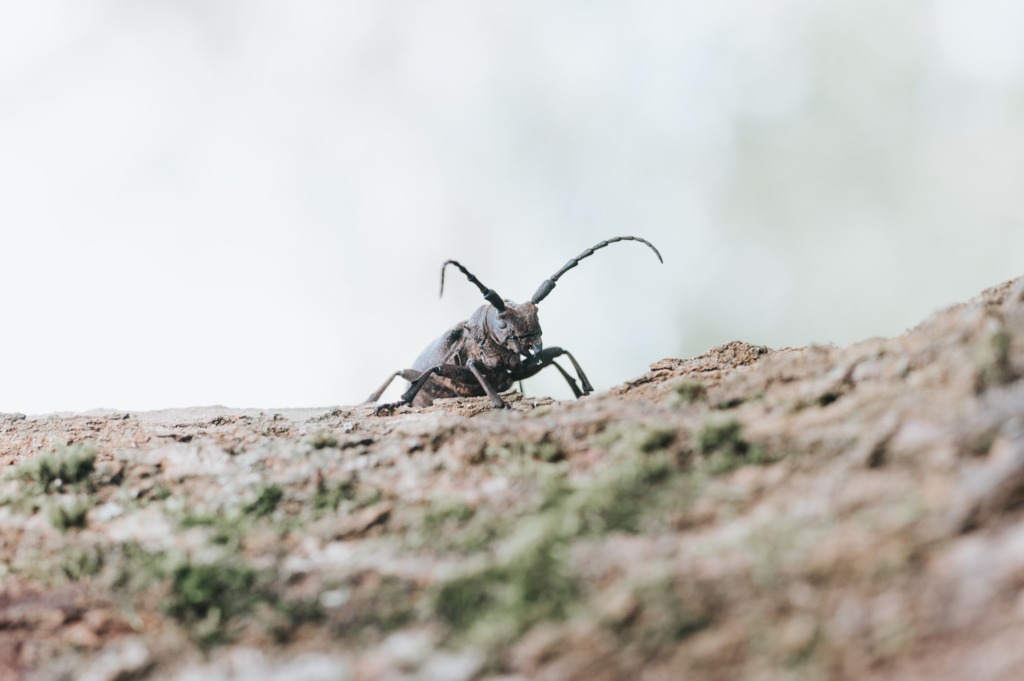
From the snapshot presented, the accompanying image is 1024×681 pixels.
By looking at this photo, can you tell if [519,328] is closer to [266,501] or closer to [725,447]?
[266,501]

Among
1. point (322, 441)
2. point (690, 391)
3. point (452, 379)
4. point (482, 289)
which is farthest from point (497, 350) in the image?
point (690, 391)

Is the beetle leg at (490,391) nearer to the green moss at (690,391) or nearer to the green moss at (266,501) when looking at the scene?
the green moss at (690,391)

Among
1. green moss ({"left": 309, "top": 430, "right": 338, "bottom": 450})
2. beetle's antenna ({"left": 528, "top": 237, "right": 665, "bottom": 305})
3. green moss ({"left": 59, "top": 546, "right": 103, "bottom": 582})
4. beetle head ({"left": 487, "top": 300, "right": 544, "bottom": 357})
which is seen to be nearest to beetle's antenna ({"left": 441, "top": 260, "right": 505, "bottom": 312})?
beetle head ({"left": 487, "top": 300, "right": 544, "bottom": 357})

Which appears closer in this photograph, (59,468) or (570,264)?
(59,468)

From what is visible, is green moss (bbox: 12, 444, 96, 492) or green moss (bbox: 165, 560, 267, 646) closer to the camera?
green moss (bbox: 165, 560, 267, 646)

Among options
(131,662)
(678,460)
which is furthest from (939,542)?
(131,662)

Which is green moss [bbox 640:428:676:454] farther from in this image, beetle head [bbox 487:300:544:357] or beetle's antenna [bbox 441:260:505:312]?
beetle head [bbox 487:300:544:357]

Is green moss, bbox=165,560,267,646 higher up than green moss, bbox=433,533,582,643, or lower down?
lower down
